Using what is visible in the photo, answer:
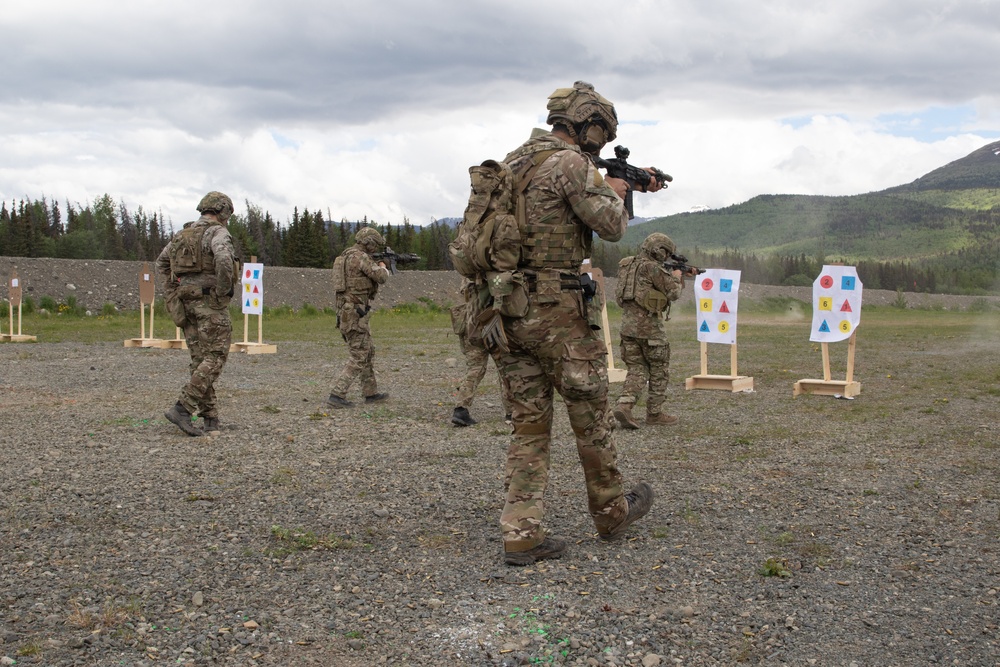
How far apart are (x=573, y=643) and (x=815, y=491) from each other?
12.0ft

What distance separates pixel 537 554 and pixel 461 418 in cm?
531

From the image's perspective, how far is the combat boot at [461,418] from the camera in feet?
35.4

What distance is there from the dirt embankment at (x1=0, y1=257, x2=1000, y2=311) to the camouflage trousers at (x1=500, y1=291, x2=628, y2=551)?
29.4 meters

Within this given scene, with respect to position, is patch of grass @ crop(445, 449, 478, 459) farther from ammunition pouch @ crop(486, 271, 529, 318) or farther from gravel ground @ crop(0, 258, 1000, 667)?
ammunition pouch @ crop(486, 271, 529, 318)

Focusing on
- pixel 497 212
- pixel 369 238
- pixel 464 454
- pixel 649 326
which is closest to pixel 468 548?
pixel 497 212

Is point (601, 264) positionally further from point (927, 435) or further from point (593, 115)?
point (593, 115)

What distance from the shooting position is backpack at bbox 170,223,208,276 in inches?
382

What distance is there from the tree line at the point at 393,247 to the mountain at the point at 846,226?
6.54 metres

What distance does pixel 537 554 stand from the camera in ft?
18.2

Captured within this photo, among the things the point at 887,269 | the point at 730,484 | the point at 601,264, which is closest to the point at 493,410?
the point at 730,484

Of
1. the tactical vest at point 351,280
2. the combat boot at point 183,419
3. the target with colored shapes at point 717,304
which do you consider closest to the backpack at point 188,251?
the combat boot at point 183,419

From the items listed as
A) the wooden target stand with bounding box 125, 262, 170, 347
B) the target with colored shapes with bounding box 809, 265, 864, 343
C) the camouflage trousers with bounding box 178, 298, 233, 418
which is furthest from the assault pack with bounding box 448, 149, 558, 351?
the wooden target stand with bounding box 125, 262, 170, 347

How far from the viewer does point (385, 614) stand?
4801 millimetres

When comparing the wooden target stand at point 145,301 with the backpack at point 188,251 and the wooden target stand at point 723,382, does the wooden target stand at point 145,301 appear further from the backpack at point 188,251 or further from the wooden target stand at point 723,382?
the wooden target stand at point 723,382
